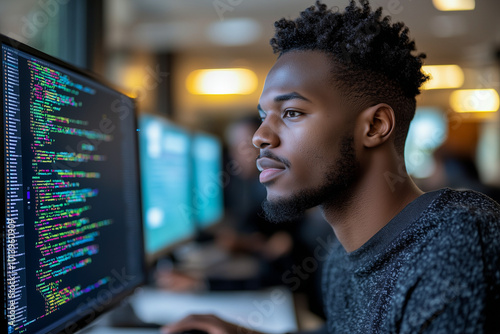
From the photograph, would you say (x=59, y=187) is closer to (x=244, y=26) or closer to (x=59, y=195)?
(x=59, y=195)

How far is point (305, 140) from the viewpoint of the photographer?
0.76 metres

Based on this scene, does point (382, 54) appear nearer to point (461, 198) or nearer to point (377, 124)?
point (377, 124)

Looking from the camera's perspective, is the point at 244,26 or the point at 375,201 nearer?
the point at 375,201

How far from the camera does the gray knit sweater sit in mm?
518

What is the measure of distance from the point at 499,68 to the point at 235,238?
3.80 metres

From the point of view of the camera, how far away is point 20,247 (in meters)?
0.62

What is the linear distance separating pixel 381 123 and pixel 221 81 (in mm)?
4387

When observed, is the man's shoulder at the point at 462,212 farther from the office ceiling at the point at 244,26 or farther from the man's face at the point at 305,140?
the office ceiling at the point at 244,26

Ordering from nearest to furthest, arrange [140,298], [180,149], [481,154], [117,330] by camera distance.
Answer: [117,330]
[140,298]
[180,149]
[481,154]

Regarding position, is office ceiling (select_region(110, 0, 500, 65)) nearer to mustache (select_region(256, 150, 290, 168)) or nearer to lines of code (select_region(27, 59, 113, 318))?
mustache (select_region(256, 150, 290, 168))

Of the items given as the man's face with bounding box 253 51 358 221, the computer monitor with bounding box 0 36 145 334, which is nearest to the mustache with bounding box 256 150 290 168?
the man's face with bounding box 253 51 358 221

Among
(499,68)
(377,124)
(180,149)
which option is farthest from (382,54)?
(499,68)

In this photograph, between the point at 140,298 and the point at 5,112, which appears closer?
the point at 5,112

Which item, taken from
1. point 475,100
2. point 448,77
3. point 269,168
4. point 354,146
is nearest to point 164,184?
point 269,168
